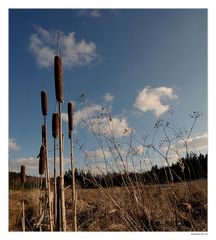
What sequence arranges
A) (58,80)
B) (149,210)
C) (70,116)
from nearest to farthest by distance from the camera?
1. (58,80)
2. (70,116)
3. (149,210)

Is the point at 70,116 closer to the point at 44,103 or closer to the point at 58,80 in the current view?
the point at 44,103

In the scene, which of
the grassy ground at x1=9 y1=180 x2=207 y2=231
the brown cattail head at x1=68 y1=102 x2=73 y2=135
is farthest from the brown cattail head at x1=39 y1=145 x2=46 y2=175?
the grassy ground at x1=9 y1=180 x2=207 y2=231

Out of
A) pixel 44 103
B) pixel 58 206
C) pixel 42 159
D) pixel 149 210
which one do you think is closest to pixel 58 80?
pixel 44 103

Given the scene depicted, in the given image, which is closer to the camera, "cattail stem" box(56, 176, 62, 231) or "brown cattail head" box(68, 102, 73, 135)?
"cattail stem" box(56, 176, 62, 231)

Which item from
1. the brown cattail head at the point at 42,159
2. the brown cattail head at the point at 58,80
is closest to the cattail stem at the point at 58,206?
the brown cattail head at the point at 42,159

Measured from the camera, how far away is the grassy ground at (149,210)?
7.16ft

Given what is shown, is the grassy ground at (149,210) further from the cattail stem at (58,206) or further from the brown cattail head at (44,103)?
the brown cattail head at (44,103)

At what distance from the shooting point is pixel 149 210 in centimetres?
220

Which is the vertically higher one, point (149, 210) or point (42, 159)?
point (42, 159)

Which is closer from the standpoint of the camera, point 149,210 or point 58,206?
point 58,206

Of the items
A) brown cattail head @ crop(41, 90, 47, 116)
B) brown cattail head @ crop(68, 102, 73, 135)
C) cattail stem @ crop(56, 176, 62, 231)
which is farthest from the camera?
brown cattail head @ crop(68, 102, 73, 135)

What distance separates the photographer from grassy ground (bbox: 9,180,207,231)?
2.18m

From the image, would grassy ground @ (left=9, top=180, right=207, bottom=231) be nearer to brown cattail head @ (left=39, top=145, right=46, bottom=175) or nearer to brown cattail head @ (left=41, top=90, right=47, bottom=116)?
brown cattail head @ (left=39, top=145, right=46, bottom=175)
